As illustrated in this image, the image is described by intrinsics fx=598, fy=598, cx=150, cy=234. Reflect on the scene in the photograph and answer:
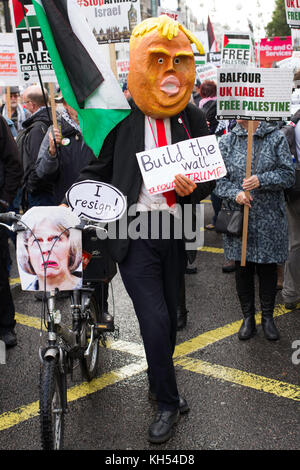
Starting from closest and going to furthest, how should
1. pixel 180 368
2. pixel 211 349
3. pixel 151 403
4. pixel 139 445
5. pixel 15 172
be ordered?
pixel 139 445, pixel 151 403, pixel 180 368, pixel 211 349, pixel 15 172

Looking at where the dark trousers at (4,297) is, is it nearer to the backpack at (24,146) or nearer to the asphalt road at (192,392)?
the asphalt road at (192,392)

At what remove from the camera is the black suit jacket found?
134 inches

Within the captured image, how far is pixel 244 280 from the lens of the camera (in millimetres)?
4828

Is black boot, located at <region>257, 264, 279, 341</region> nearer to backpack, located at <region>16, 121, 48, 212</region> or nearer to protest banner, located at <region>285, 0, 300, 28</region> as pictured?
backpack, located at <region>16, 121, 48, 212</region>

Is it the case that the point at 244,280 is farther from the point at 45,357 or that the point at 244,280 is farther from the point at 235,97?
the point at 45,357

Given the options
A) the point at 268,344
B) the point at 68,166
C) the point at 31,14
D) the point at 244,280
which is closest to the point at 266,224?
the point at 244,280

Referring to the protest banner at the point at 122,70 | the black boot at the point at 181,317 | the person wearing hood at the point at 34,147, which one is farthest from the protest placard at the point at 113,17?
the protest banner at the point at 122,70

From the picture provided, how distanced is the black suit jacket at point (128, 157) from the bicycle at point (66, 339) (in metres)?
0.26

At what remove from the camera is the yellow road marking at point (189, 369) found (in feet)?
12.4

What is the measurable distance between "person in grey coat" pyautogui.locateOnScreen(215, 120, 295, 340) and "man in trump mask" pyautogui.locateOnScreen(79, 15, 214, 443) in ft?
3.99

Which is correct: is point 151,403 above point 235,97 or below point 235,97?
below

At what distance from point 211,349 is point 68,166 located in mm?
1887

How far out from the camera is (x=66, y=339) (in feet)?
11.6

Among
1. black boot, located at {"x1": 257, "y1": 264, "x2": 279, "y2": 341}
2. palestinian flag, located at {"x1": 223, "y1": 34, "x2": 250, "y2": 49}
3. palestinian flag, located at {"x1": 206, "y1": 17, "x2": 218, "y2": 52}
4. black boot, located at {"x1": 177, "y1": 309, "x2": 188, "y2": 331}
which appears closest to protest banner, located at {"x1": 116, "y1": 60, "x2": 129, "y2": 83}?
palestinian flag, located at {"x1": 223, "y1": 34, "x2": 250, "y2": 49}
